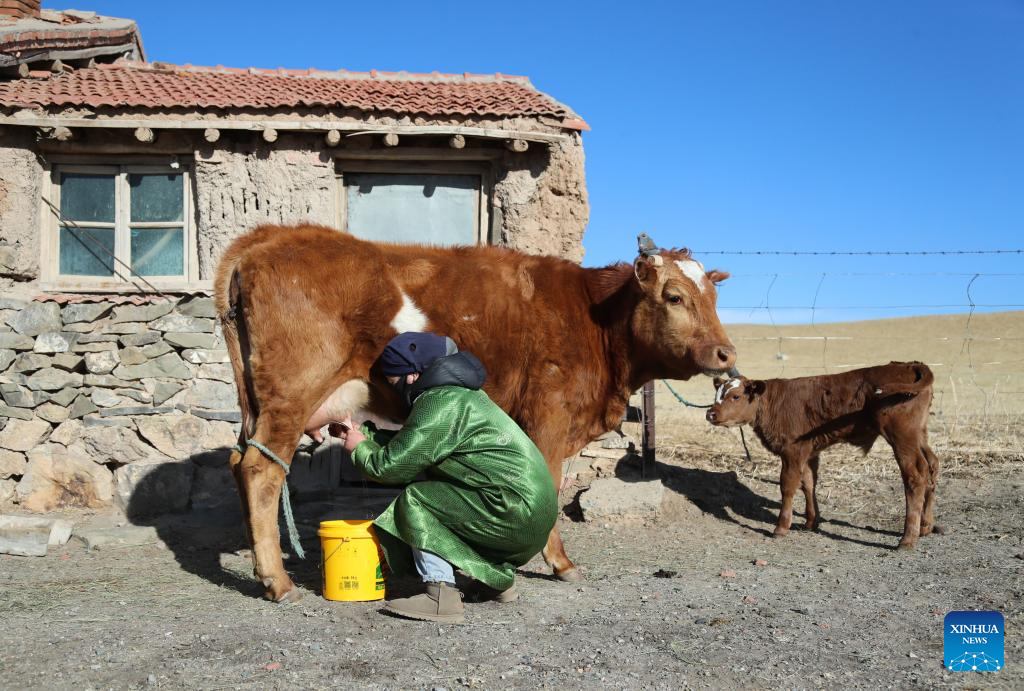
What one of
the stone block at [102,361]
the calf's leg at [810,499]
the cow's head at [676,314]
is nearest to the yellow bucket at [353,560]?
the cow's head at [676,314]

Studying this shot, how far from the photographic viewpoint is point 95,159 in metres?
8.68

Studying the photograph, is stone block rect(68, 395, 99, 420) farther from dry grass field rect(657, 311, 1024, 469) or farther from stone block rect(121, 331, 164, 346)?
dry grass field rect(657, 311, 1024, 469)

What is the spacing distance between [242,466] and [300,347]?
31.3 inches

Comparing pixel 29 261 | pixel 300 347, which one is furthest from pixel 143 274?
pixel 300 347

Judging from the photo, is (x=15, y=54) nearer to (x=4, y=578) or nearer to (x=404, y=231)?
(x=404, y=231)

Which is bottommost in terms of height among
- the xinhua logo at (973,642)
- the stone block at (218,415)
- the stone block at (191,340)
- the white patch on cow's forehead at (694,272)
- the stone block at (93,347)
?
the xinhua logo at (973,642)

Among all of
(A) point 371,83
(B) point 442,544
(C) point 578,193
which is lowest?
(B) point 442,544

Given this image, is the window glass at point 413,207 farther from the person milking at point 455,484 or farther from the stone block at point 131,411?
the person milking at point 455,484

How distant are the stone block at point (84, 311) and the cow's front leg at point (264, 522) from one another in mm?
3992

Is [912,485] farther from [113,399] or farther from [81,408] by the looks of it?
[81,408]

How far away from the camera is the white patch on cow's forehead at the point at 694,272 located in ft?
19.7

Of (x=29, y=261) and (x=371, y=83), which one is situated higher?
(x=371, y=83)

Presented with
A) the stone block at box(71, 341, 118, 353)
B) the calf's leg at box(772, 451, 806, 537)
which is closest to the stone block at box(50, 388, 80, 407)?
the stone block at box(71, 341, 118, 353)

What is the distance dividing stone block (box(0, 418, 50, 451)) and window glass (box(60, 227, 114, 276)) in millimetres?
1577
